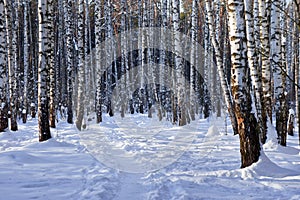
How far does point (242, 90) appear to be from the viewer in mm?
6543

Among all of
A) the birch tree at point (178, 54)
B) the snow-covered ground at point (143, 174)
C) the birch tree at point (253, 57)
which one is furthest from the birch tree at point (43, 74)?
the birch tree at point (178, 54)

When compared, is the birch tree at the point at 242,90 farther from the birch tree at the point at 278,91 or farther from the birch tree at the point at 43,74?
the birch tree at the point at 43,74

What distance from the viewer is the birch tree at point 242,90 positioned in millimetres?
6479

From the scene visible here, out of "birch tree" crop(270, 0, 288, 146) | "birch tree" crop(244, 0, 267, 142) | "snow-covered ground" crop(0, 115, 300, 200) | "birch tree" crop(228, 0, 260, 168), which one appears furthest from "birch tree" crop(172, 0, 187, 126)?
"birch tree" crop(228, 0, 260, 168)

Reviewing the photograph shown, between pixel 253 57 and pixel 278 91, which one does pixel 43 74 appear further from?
pixel 278 91

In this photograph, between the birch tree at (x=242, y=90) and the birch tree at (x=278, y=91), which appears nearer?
the birch tree at (x=242, y=90)

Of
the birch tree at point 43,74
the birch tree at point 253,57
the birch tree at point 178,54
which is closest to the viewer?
the birch tree at point 253,57

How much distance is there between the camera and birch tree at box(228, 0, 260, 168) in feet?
21.3

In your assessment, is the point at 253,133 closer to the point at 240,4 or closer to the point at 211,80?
the point at 240,4

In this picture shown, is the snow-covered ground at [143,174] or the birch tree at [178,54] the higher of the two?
the birch tree at [178,54]

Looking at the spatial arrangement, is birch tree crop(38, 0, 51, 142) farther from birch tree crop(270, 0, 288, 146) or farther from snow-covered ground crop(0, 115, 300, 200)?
birch tree crop(270, 0, 288, 146)

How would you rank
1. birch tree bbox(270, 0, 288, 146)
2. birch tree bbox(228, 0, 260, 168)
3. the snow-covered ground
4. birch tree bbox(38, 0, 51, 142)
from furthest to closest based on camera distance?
birch tree bbox(38, 0, 51, 142) → birch tree bbox(270, 0, 288, 146) → birch tree bbox(228, 0, 260, 168) → the snow-covered ground

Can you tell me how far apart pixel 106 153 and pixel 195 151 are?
8.42ft

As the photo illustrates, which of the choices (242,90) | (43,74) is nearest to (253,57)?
(242,90)
